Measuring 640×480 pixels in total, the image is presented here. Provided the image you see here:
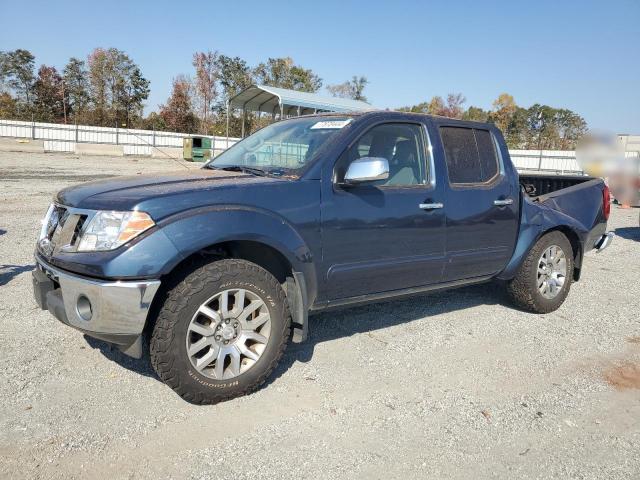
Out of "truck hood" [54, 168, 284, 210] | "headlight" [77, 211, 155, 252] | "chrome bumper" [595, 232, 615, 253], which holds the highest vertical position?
"truck hood" [54, 168, 284, 210]

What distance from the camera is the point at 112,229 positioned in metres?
2.75

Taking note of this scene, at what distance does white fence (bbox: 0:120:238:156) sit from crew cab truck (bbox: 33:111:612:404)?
29.3m

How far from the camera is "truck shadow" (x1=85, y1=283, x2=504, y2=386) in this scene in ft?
11.8

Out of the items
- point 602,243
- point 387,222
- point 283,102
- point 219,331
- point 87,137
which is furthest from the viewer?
point 87,137

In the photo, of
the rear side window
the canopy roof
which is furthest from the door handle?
the canopy roof

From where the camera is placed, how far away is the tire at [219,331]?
2816mm

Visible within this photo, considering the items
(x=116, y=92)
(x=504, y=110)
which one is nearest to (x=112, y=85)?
(x=116, y=92)

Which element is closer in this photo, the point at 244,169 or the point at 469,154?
the point at 244,169

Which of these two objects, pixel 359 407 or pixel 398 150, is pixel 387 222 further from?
pixel 359 407

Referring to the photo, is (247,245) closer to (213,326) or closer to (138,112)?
(213,326)

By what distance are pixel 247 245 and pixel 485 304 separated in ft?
10.2

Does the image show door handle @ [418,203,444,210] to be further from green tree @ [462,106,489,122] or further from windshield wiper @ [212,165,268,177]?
green tree @ [462,106,489,122]

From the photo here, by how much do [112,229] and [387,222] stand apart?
1.87 metres

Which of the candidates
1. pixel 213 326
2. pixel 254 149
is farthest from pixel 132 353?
pixel 254 149
